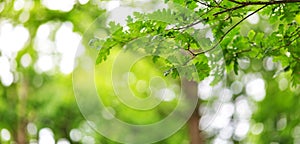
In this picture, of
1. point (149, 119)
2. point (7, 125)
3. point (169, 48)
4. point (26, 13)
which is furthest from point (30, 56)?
point (169, 48)

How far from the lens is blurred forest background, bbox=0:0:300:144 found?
7.06m

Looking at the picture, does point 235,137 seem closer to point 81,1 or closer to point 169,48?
point 81,1

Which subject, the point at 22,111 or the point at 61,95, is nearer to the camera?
the point at 22,111

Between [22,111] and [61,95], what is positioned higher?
[61,95]

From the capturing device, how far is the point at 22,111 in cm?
813

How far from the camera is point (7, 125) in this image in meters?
8.38

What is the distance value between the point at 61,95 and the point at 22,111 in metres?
0.83

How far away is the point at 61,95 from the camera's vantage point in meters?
8.80

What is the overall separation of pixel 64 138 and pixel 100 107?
6.86 meters

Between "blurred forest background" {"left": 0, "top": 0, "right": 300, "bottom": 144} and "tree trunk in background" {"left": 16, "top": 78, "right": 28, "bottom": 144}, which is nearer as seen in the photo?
"blurred forest background" {"left": 0, "top": 0, "right": 300, "bottom": 144}

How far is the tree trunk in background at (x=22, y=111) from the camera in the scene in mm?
7906

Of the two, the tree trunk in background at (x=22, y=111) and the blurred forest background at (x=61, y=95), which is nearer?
the blurred forest background at (x=61, y=95)

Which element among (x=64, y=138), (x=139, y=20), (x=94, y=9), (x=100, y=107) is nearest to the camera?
(x=139, y=20)

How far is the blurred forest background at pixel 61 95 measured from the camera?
7.06 m
